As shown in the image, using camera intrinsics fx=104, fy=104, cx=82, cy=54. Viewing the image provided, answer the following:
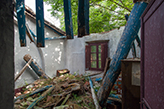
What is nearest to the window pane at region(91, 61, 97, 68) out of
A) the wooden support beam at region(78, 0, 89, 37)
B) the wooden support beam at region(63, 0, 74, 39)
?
the wooden support beam at region(63, 0, 74, 39)

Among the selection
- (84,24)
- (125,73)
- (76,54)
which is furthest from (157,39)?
(76,54)

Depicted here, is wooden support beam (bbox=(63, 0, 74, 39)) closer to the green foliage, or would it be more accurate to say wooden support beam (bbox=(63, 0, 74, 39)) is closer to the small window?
the small window

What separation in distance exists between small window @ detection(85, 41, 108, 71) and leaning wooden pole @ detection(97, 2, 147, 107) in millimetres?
3042

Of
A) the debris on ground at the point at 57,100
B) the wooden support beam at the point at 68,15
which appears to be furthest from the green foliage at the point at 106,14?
the wooden support beam at the point at 68,15

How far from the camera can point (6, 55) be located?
51 centimetres

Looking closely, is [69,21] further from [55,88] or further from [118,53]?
[55,88]

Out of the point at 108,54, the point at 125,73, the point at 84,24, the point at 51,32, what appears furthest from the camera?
the point at 51,32

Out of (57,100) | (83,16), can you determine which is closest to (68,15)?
(83,16)

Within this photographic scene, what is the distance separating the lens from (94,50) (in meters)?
6.24

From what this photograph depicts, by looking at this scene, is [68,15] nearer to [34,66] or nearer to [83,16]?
[83,16]

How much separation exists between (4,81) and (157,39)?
1.26 metres

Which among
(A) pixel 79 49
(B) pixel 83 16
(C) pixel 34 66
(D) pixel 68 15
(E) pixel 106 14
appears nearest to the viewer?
(B) pixel 83 16

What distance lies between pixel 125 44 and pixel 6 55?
2.56 metres

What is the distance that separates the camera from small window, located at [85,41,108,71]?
582 cm
